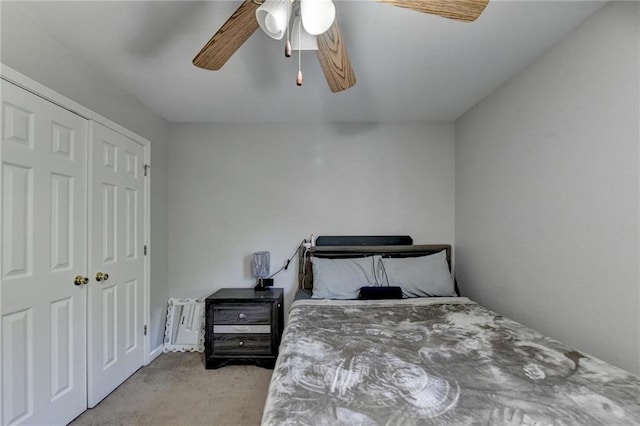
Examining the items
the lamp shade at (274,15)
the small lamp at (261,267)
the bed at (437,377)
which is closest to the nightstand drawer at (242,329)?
the small lamp at (261,267)

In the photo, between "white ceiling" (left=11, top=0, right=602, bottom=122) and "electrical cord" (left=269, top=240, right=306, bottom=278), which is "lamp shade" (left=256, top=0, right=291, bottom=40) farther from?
"electrical cord" (left=269, top=240, right=306, bottom=278)

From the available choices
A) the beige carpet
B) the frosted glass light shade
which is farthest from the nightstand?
the frosted glass light shade

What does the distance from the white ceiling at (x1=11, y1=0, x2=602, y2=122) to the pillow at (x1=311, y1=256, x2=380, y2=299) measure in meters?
1.46

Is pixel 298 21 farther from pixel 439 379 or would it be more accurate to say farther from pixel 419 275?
pixel 419 275

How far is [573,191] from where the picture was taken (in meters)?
1.78

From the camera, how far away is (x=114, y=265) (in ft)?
7.91

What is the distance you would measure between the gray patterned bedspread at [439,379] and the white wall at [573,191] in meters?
0.30

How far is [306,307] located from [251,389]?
2.56 ft

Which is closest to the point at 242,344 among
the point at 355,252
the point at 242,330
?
the point at 242,330

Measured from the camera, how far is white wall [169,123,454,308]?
10.9ft

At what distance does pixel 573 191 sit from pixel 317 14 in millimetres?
1697

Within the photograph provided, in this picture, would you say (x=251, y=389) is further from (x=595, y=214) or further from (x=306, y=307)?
(x=595, y=214)

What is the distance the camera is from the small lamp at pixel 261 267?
10.3 feet

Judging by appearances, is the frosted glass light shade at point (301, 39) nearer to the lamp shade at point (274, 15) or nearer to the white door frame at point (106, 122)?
the lamp shade at point (274, 15)
